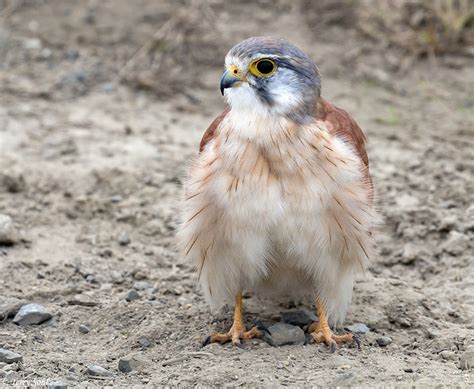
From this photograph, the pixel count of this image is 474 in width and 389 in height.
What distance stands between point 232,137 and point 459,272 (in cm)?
181

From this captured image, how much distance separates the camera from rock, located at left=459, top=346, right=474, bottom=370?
4.27 m

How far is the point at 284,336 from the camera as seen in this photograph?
4609mm

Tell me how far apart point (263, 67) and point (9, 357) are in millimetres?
1757

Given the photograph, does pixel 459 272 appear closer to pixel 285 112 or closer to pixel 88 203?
pixel 285 112

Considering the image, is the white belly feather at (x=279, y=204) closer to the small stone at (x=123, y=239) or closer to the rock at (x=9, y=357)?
the rock at (x=9, y=357)

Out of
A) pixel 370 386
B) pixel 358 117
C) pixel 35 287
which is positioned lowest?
pixel 35 287

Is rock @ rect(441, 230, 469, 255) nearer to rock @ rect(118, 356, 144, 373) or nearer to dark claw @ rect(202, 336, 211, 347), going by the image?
dark claw @ rect(202, 336, 211, 347)

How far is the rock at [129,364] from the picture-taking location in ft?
13.9

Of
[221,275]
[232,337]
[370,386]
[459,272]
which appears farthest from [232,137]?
[459,272]

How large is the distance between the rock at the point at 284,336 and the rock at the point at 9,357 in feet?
3.91

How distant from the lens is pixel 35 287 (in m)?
5.11

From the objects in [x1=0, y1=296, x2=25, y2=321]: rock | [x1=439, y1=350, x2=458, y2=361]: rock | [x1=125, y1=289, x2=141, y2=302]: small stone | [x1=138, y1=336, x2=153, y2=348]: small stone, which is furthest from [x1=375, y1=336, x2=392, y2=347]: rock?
[x1=0, y1=296, x2=25, y2=321]: rock

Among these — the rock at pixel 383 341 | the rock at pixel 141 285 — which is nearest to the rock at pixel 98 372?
the rock at pixel 141 285

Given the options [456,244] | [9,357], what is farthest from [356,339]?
[9,357]
